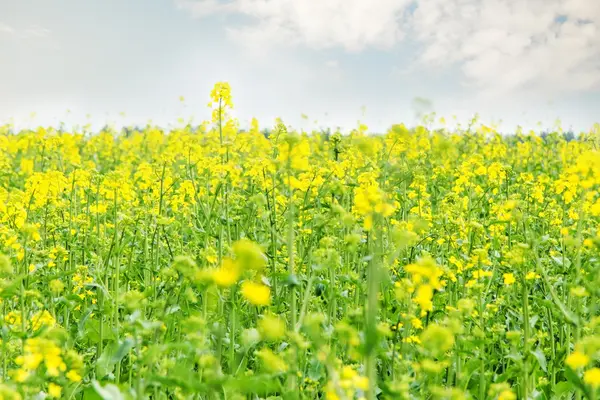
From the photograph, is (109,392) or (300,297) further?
(300,297)

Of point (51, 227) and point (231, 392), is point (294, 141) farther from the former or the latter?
point (51, 227)

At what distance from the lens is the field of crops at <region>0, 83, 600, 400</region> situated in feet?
7.11

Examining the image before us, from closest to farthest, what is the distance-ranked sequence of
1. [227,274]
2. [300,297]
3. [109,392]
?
1. [227,274]
2. [109,392]
3. [300,297]

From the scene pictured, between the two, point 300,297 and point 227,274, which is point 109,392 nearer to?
point 227,274

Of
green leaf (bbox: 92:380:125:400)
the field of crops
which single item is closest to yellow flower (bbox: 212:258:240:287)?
the field of crops

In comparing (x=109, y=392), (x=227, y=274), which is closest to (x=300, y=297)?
(x=109, y=392)

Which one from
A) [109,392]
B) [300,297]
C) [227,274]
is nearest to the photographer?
[227,274]

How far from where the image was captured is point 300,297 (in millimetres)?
3830

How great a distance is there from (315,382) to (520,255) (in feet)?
3.95

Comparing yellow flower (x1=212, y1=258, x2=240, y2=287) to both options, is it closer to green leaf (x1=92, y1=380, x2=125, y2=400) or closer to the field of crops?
the field of crops

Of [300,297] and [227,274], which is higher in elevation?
[227,274]

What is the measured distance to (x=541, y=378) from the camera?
11.0ft

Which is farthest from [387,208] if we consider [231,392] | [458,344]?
[231,392]

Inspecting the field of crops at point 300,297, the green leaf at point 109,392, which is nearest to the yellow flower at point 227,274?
the field of crops at point 300,297
